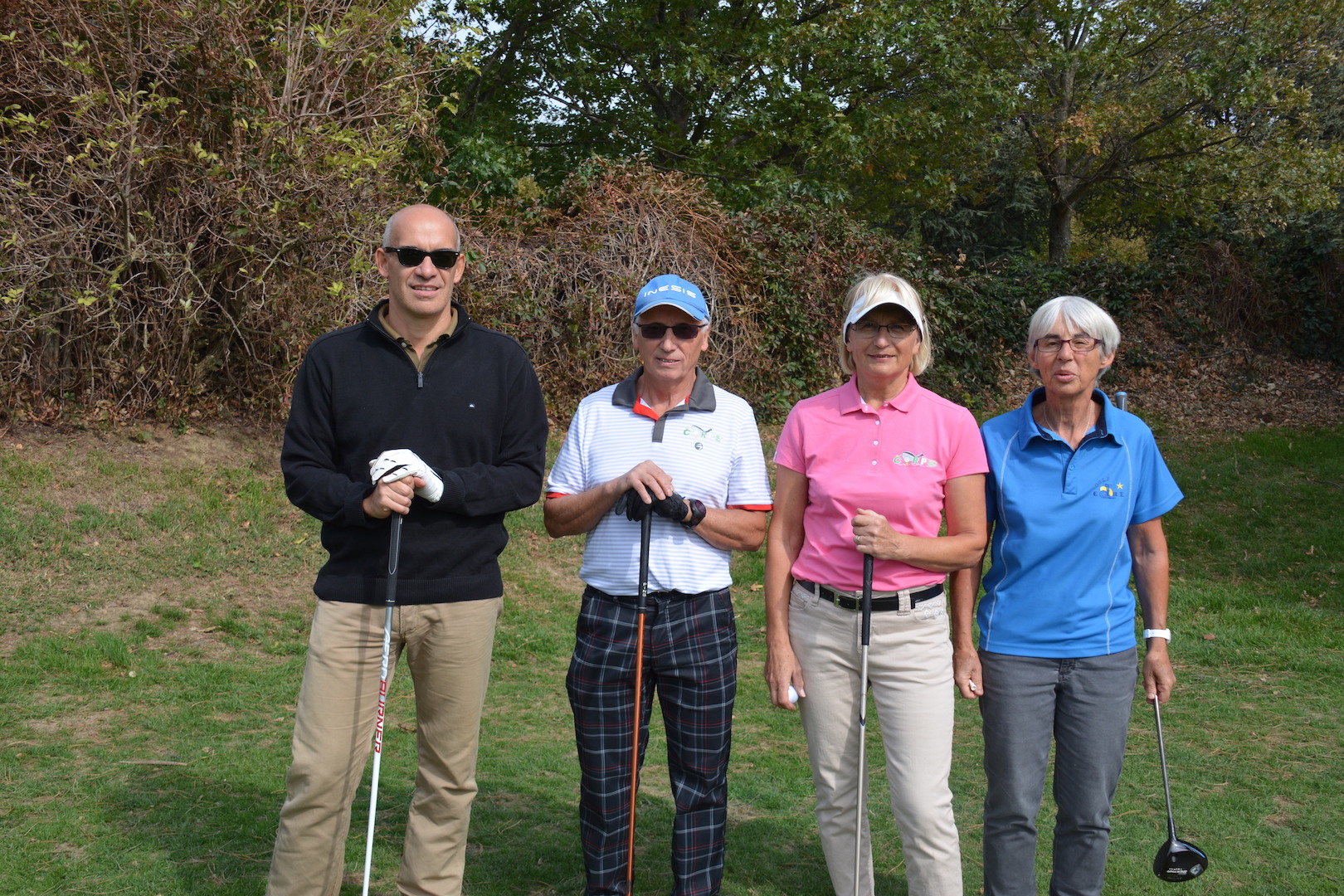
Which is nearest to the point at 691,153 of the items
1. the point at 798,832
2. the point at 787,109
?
the point at 787,109

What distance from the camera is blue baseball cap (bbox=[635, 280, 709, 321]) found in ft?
10.2

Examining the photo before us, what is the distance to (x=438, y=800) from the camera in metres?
3.07

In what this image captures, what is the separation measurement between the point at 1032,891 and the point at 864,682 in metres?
0.75

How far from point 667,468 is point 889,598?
0.72 metres

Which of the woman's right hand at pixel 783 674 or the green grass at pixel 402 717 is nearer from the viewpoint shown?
the woman's right hand at pixel 783 674

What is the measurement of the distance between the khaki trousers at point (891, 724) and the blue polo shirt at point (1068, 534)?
0.71ft

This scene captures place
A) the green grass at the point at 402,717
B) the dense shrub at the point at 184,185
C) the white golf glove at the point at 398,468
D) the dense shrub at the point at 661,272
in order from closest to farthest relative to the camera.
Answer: the white golf glove at the point at 398,468
the green grass at the point at 402,717
the dense shrub at the point at 184,185
the dense shrub at the point at 661,272

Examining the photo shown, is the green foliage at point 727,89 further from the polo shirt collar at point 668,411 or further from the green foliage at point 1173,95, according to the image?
the polo shirt collar at point 668,411

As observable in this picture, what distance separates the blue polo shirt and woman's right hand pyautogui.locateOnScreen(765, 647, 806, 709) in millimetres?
527

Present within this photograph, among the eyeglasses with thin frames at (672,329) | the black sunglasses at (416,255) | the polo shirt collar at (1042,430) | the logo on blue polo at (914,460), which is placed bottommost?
the logo on blue polo at (914,460)

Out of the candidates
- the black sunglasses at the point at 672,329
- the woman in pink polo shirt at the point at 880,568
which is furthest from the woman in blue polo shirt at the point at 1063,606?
the black sunglasses at the point at 672,329

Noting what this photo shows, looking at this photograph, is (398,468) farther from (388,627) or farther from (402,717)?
(402,717)

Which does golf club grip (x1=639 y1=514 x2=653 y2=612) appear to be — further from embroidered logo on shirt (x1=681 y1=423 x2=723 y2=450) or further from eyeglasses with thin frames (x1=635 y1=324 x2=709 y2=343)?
eyeglasses with thin frames (x1=635 y1=324 x2=709 y2=343)

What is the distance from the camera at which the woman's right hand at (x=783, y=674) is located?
3.06 meters
